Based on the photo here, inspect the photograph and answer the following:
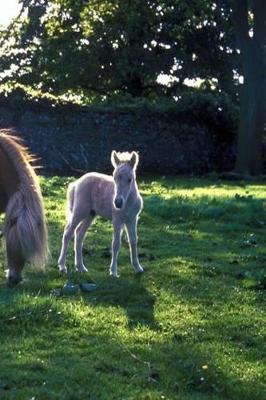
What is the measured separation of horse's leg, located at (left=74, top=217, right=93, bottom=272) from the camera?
993 centimetres

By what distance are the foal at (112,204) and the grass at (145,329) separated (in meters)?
0.32

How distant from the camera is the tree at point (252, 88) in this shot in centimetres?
2856

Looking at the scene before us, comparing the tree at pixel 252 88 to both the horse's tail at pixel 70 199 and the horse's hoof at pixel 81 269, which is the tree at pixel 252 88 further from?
the horse's hoof at pixel 81 269

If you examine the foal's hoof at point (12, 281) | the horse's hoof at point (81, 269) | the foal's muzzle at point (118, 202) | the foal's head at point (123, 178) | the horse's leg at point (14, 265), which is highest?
the foal's head at point (123, 178)

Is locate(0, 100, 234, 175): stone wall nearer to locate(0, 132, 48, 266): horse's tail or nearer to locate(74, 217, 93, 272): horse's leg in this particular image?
locate(74, 217, 93, 272): horse's leg

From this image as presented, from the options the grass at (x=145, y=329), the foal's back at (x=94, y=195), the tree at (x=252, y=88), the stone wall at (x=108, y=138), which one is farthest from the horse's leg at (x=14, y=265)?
the tree at (x=252, y=88)

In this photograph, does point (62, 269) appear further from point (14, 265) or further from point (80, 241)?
point (14, 265)

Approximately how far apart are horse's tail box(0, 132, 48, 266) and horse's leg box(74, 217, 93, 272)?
1942 mm

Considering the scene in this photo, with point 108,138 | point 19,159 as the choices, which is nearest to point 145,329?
point 19,159

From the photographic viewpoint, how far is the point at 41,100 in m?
27.1

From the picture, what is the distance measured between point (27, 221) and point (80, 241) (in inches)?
99.0

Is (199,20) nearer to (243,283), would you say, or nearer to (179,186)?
(179,186)

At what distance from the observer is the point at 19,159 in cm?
841

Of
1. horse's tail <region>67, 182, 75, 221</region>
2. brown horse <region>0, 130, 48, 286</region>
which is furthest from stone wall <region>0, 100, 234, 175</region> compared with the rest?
brown horse <region>0, 130, 48, 286</region>
